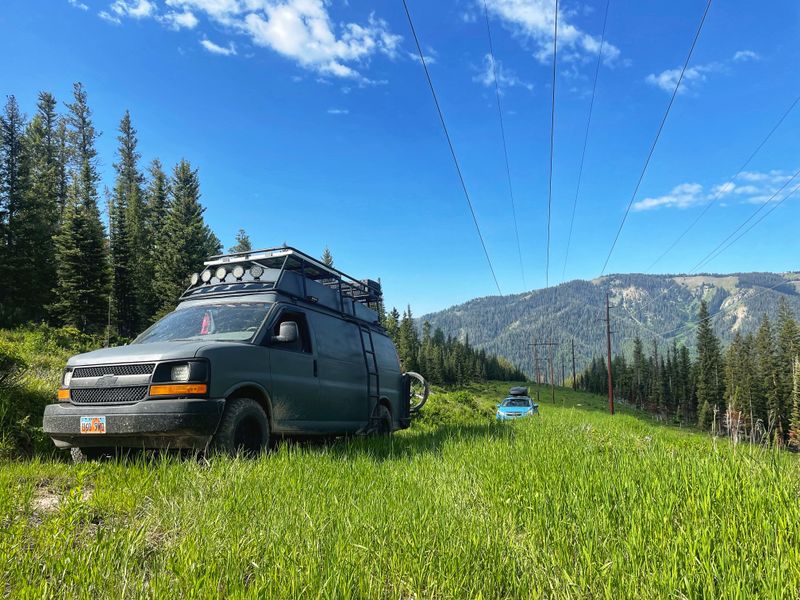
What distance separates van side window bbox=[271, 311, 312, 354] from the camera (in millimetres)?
A: 6508

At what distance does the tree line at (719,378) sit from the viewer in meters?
72.6

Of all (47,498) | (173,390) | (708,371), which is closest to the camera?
(47,498)

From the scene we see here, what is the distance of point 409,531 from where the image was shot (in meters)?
2.81

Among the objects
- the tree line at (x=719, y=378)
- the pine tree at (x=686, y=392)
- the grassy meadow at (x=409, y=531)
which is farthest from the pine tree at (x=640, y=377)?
the grassy meadow at (x=409, y=531)

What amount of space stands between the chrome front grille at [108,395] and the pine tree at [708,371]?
353 feet

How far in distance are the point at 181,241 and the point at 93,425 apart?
4840cm

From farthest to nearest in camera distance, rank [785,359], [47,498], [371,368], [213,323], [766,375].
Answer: [766,375] < [785,359] < [371,368] < [213,323] < [47,498]

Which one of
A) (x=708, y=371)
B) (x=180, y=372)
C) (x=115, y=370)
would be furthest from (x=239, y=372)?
(x=708, y=371)

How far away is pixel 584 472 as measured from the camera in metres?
4.11

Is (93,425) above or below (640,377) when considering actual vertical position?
above

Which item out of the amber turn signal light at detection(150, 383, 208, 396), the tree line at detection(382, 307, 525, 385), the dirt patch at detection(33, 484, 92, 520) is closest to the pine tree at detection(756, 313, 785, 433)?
the tree line at detection(382, 307, 525, 385)

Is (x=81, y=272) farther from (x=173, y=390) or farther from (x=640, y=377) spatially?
(x=640, y=377)

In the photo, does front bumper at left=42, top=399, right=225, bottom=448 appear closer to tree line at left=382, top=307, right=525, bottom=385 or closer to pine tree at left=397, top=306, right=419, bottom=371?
tree line at left=382, top=307, right=525, bottom=385

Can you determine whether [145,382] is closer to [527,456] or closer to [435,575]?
[435,575]
